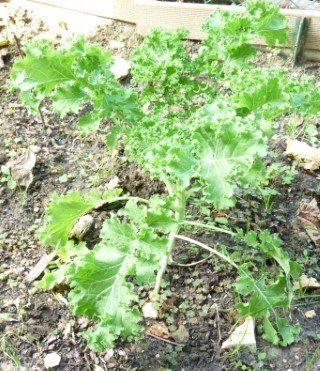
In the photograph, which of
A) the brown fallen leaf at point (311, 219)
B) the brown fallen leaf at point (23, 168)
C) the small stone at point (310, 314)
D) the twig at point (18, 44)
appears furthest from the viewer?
the twig at point (18, 44)

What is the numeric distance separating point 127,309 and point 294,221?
1277 millimetres

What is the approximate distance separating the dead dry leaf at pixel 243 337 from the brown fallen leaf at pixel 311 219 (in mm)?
688

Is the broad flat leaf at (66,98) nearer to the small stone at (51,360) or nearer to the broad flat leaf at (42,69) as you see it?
the broad flat leaf at (42,69)

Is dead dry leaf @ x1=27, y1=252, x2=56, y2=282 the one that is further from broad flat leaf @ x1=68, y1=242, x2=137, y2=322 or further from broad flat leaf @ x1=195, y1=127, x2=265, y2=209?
broad flat leaf @ x1=195, y1=127, x2=265, y2=209

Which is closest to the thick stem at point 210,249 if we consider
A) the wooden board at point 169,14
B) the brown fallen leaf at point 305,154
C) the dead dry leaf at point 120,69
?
the brown fallen leaf at point 305,154

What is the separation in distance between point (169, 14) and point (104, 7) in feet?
1.88

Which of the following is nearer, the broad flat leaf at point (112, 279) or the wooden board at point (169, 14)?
the broad flat leaf at point (112, 279)

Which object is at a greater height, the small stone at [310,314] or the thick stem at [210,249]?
the thick stem at [210,249]

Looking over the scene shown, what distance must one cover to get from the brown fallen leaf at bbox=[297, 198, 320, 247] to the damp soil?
0.04 meters

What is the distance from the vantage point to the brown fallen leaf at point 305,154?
353 centimetres

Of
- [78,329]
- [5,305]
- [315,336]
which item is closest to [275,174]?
[315,336]

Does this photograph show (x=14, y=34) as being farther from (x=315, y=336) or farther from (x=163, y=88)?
(x=315, y=336)

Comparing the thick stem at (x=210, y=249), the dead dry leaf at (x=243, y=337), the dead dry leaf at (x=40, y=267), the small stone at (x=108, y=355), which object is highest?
the thick stem at (x=210, y=249)

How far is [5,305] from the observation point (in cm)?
290
